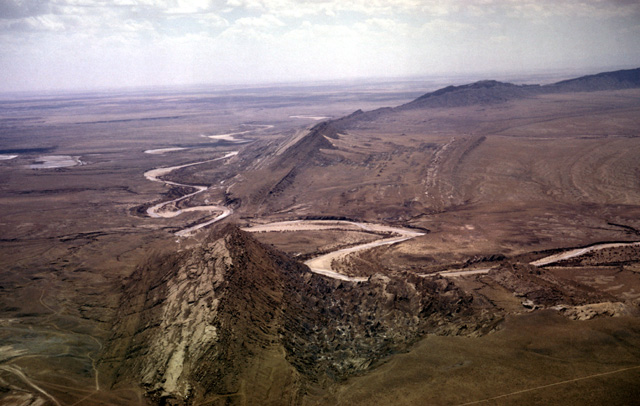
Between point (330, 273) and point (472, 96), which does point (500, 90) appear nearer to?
point (472, 96)

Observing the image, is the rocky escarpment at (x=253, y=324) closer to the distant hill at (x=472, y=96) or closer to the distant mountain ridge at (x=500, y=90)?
the distant mountain ridge at (x=500, y=90)

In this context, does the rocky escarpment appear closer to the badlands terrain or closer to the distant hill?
the badlands terrain

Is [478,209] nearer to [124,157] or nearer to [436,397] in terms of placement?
[436,397]

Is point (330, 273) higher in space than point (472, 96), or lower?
lower

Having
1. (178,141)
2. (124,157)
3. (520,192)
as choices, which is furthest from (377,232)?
(178,141)

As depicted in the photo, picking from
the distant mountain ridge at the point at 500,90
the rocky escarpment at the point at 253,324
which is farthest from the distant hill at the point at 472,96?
the rocky escarpment at the point at 253,324

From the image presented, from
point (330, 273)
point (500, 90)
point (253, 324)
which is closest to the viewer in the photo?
point (253, 324)

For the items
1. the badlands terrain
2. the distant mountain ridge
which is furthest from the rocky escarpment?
the distant mountain ridge

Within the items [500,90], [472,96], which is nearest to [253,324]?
[472,96]
